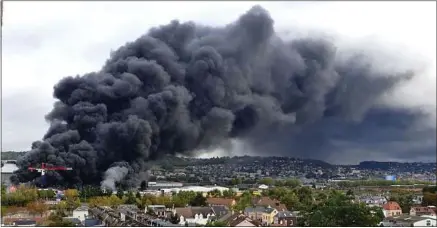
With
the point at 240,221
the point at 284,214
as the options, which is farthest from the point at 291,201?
the point at 240,221

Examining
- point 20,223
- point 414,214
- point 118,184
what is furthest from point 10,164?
point 414,214

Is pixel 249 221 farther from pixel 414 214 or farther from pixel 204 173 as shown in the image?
pixel 204 173

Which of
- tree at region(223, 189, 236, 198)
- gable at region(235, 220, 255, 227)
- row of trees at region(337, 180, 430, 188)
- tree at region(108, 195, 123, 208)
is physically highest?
row of trees at region(337, 180, 430, 188)

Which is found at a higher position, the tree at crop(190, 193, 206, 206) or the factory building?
the factory building

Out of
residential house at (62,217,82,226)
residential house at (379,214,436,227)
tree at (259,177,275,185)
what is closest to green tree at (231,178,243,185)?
tree at (259,177,275,185)

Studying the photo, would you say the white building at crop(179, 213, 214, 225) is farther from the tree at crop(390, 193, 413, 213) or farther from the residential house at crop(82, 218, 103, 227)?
the tree at crop(390, 193, 413, 213)

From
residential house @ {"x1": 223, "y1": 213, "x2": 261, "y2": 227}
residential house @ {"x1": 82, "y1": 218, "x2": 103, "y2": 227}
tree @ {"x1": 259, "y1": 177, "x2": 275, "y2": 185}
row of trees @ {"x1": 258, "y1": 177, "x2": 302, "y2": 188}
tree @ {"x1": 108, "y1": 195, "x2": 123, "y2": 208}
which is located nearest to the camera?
residential house @ {"x1": 82, "y1": 218, "x2": 103, "y2": 227}

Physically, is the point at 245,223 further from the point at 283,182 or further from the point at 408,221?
the point at 283,182

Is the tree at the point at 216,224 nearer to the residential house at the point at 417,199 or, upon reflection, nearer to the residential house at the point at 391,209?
the residential house at the point at 391,209

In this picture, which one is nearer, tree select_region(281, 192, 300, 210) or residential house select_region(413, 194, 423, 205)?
tree select_region(281, 192, 300, 210)
